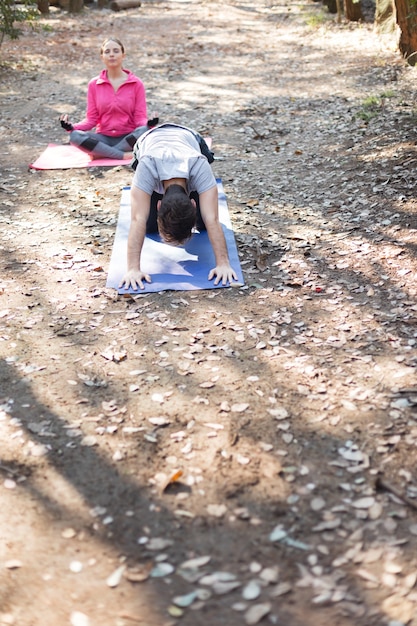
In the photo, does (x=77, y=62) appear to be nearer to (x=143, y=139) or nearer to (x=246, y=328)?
(x=143, y=139)

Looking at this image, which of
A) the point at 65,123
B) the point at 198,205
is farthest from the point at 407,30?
the point at 198,205

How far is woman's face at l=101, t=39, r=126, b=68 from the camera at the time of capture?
21.6 feet

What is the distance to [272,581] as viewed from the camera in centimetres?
242

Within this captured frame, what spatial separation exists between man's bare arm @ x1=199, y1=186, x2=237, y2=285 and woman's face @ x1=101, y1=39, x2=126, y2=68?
2979 millimetres

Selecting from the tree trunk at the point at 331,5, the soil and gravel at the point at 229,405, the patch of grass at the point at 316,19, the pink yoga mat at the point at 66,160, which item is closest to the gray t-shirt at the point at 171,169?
the soil and gravel at the point at 229,405

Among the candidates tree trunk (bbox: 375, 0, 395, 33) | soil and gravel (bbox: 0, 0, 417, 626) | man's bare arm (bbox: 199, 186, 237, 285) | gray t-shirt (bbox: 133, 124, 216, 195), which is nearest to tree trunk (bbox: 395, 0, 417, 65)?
tree trunk (bbox: 375, 0, 395, 33)

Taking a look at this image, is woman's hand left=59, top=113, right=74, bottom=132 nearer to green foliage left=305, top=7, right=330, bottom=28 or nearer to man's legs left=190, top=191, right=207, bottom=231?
man's legs left=190, top=191, right=207, bottom=231

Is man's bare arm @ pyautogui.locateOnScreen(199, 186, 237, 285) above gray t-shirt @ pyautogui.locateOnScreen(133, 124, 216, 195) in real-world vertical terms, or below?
below

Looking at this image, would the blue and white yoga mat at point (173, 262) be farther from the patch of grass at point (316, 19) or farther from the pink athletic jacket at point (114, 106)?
the patch of grass at point (316, 19)

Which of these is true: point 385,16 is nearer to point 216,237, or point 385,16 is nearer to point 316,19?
point 316,19

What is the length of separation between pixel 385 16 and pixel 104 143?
6.40 meters

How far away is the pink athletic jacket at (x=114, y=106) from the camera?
682 centimetres

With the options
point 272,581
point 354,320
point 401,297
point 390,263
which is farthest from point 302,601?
point 390,263

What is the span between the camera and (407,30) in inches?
348
